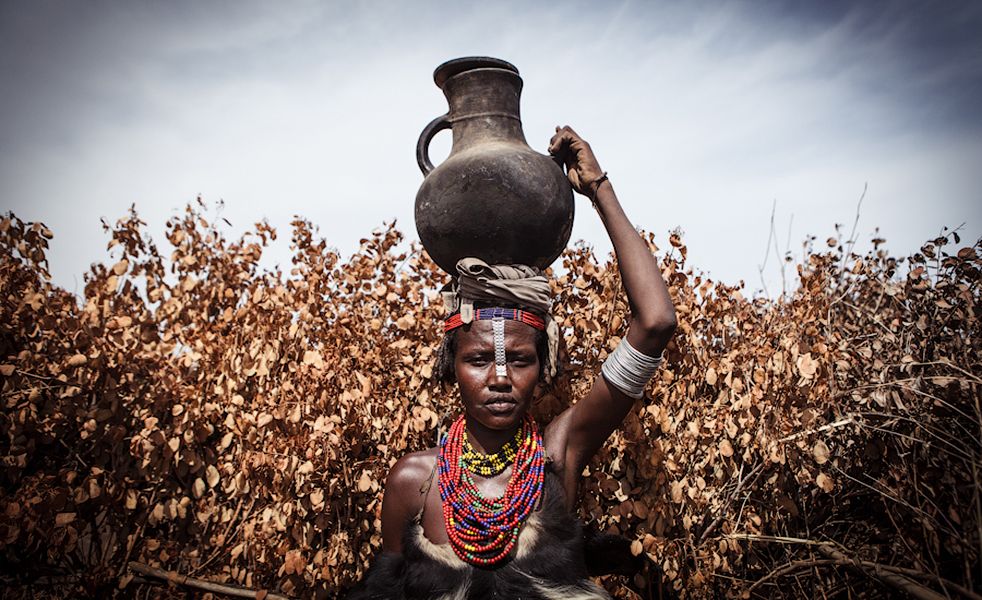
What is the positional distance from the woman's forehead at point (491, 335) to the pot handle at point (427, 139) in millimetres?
714

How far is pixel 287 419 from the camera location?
3.28m

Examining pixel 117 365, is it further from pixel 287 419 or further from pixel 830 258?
pixel 830 258

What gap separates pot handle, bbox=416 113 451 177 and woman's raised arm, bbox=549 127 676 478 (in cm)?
48

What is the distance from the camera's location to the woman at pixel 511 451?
2492 mm

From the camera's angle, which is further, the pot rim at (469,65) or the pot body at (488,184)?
the pot rim at (469,65)

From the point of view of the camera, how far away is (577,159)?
8.91ft

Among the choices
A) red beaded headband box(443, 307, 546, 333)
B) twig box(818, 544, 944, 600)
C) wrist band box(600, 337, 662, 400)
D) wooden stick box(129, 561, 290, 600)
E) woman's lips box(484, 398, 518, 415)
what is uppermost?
red beaded headband box(443, 307, 546, 333)

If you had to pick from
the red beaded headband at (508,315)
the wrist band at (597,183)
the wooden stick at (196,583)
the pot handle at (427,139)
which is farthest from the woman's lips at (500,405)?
the wooden stick at (196,583)

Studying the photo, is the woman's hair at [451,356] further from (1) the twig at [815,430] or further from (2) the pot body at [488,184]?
(1) the twig at [815,430]

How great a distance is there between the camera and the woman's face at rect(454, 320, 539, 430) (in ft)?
8.61

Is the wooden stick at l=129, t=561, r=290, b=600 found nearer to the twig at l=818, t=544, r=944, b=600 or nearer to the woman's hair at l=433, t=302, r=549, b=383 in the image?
the woman's hair at l=433, t=302, r=549, b=383

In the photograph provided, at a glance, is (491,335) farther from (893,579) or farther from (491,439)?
(893,579)

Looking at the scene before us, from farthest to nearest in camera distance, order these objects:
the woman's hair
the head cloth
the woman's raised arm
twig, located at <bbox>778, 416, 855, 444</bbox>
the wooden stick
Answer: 1. the wooden stick
2. twig, located at <bbox>778, 416, 855, 444</bbox>
3. the woman's hair
4. the head cloth
5. the woman's raised arm

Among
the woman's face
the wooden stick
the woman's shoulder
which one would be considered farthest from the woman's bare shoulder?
the wooden stick
